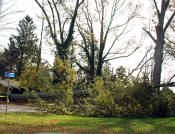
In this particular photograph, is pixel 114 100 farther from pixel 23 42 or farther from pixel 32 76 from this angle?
pixel 23 42

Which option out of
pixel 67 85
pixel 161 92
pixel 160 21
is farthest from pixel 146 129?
pixel 160 21

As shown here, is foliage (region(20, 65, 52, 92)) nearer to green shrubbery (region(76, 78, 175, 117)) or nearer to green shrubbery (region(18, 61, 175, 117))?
green shrubbery (region(18, 61, 175, 117))

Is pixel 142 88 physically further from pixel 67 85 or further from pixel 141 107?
pixel 67 85

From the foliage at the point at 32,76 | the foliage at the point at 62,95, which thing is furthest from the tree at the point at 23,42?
the foliage at the point at 62,95

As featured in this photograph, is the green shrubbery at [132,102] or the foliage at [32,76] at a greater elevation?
the foliage at [32,76]

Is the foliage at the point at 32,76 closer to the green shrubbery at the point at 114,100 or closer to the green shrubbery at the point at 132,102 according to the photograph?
the green shrubbery at the point at 114,100

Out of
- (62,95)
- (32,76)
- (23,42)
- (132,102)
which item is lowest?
(132,102)

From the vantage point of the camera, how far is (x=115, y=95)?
16969 millimetres

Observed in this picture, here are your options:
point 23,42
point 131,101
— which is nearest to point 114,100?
point 131,101

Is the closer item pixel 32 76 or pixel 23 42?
pixel 32 76

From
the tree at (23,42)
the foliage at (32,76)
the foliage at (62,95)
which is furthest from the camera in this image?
the tree at (23,42)

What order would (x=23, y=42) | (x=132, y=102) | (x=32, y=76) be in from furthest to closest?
(x=23, y=42) → (x=32, y=76) → (x=132, y=102)

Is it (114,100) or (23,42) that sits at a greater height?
(23,42)

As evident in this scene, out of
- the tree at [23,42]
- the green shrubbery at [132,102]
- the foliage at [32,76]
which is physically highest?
the tree at [23,42]
